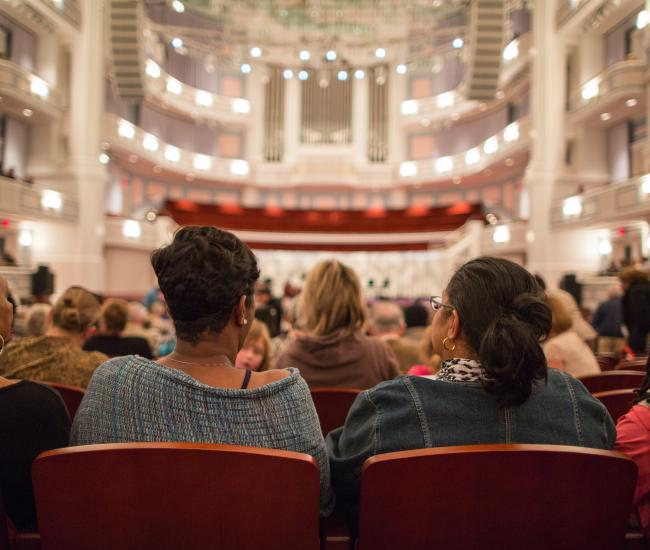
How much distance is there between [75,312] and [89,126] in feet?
42.2

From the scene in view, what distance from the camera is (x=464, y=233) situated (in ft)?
53.3

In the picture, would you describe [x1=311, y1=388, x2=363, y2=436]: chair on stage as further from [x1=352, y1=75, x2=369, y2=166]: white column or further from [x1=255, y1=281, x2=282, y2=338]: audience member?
[x1=352, y1=75, x2=369, y2=166]: white column

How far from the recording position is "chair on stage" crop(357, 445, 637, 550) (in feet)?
4.02

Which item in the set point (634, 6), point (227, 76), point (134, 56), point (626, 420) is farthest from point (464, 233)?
point (626, 420)

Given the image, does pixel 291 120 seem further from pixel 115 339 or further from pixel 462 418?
pixel 462 418

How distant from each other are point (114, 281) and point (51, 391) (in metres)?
14.9

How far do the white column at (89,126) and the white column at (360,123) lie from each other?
9991mm

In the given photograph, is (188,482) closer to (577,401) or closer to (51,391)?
(51,391)

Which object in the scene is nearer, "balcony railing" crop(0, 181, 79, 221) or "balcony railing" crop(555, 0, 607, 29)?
"balcony railing" crop(0, 181, 79, 221)

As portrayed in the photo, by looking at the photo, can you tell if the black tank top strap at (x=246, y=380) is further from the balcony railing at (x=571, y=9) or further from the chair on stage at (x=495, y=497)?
the balcony railing at (x=571, y=9)

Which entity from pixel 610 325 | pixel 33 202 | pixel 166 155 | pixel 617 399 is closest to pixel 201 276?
pixel 617 399

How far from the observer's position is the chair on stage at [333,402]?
8.10ft

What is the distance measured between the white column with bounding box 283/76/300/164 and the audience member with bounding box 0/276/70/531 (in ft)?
69.7

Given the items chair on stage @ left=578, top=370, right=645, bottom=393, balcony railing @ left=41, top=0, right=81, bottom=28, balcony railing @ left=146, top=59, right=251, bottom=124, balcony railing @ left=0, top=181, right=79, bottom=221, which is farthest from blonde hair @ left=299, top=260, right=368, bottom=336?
balcony railing @ left=146, top=59, right=251, bottom=124
